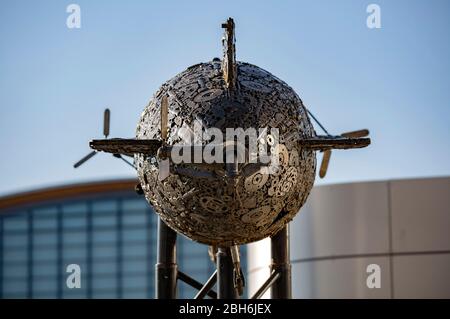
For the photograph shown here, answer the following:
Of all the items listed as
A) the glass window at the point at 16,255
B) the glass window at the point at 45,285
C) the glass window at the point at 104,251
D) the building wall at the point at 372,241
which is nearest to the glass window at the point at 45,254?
the glass window at the point at 16,255

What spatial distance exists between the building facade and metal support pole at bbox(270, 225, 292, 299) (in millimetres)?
68248

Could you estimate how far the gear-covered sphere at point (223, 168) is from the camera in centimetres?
1198

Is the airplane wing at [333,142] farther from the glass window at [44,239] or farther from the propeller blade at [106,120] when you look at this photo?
the glass window at [44,239]

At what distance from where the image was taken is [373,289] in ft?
78.0

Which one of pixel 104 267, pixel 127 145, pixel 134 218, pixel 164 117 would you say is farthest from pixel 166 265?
pixel 104 267

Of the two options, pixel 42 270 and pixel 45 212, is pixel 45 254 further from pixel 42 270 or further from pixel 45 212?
pixel 45 212

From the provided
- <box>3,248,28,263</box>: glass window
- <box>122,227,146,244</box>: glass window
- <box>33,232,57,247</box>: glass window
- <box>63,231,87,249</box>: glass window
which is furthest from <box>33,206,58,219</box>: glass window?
<box>122,227,146,244</box>: glass window

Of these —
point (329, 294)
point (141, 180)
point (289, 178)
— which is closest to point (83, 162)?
point (141, 180)

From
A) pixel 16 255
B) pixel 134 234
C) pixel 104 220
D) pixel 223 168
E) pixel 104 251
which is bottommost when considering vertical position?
pixel 16 255

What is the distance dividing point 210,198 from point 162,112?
783 millimetres

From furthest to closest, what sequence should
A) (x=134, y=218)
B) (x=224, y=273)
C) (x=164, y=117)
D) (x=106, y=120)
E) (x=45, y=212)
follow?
(x=134, y=218), (x=45, y=212), (x=106, y=120), (x=224, y=273), (x=164, y=117)

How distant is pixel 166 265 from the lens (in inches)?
556

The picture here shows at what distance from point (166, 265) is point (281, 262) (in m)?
1.05

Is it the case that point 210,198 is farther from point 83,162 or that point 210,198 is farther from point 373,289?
point 373,289
